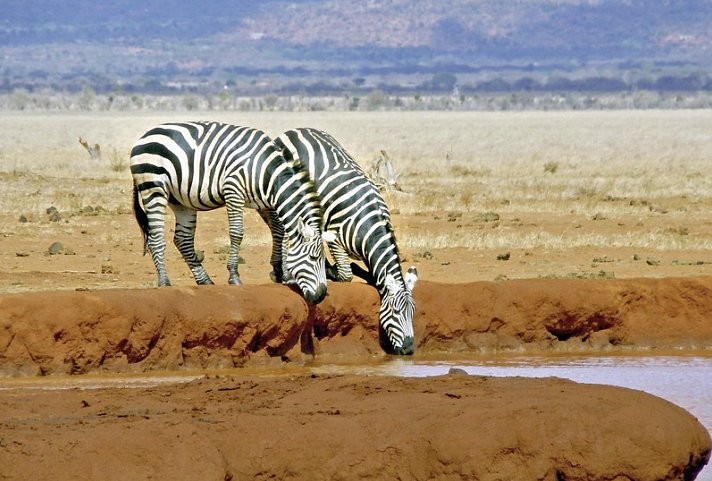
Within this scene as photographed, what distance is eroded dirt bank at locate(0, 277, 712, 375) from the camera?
11.4m

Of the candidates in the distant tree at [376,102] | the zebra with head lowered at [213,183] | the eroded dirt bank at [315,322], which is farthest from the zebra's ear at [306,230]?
the distant tree at [376,102]

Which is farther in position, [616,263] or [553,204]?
[553,204]

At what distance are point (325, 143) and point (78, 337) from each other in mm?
3617

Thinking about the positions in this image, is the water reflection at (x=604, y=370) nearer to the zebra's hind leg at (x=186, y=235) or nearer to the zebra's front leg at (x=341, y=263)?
the zebra's front leg at (x=341, y=263)

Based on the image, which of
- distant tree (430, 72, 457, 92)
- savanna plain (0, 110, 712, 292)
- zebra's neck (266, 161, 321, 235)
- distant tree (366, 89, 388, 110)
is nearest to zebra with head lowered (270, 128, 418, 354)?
zebra's neck (266, 161, 321, 235)

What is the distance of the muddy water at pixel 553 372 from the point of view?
11039mm

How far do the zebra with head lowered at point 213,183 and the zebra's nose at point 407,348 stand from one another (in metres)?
1.29

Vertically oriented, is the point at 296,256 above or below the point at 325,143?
below

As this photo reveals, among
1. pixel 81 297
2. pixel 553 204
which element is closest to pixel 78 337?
pixel 81 297

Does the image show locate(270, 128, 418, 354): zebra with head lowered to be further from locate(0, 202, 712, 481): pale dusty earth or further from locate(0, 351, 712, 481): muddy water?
locate(0, 351, 712, 481): muddy water

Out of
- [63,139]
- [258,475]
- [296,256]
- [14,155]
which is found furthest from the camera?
[63,139]

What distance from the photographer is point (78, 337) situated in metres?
11.4

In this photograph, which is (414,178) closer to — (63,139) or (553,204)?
(553,204)

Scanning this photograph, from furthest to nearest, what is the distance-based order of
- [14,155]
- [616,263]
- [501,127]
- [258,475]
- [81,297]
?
[501,127], [14,155], [616,263], [81,297], [258,475]
